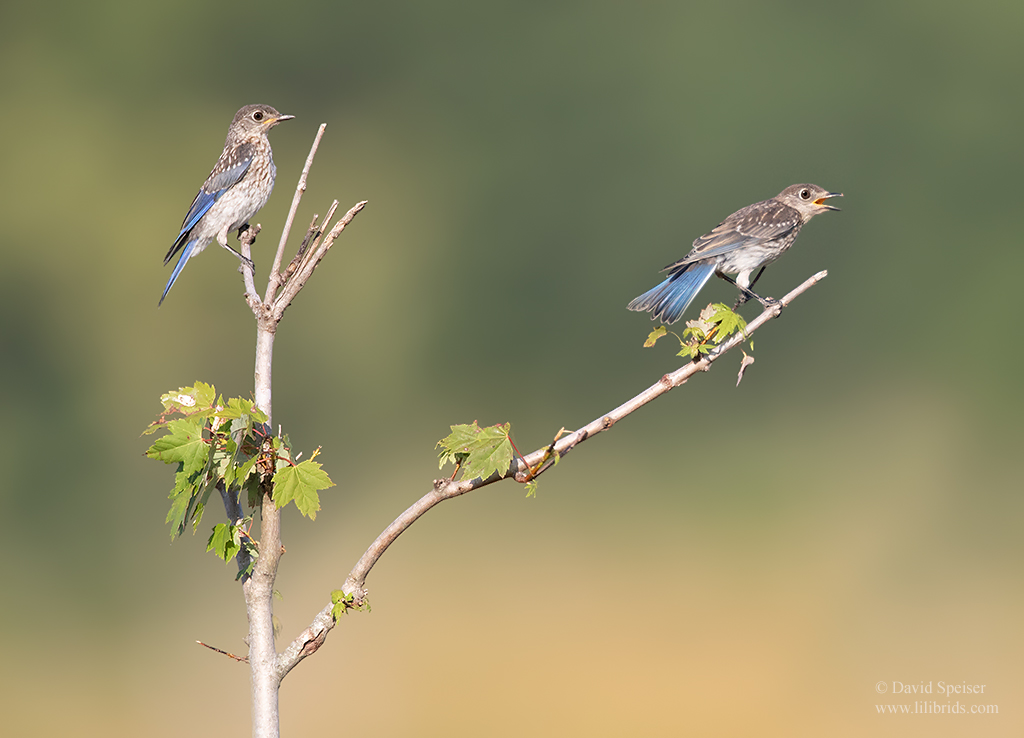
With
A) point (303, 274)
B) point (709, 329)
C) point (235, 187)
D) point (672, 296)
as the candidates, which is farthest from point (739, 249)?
point (235, 187)

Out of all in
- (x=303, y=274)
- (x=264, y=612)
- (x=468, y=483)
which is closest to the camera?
(x=468, y=483)

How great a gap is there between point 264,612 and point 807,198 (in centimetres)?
224

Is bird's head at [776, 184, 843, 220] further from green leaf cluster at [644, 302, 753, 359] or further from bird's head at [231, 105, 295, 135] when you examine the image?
bird's head at [231, 105, 295, 135]

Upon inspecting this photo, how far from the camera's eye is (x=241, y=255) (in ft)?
7.23

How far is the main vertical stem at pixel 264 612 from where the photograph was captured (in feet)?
4.50

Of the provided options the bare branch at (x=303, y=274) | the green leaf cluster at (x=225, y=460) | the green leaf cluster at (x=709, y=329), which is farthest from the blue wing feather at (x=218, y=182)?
the green leaf cluster at (x=709, y=329)

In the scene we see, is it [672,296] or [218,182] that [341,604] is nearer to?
[672,296]

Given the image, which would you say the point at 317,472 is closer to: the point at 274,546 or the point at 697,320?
the point at 274,546

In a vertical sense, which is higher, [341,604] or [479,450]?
[479,450]

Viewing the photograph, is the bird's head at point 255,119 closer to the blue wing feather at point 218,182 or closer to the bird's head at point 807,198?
the blue wing feather at point 218,182

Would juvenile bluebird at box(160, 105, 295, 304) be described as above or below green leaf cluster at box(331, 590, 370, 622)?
above

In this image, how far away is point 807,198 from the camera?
113 inches

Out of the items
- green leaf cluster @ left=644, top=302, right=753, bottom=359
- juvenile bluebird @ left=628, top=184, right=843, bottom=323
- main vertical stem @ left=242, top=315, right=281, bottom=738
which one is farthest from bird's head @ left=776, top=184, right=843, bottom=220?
main vertical stem @ left=242, top=315, right=281, bottom=738

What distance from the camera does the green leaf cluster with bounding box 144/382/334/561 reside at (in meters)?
1.36
